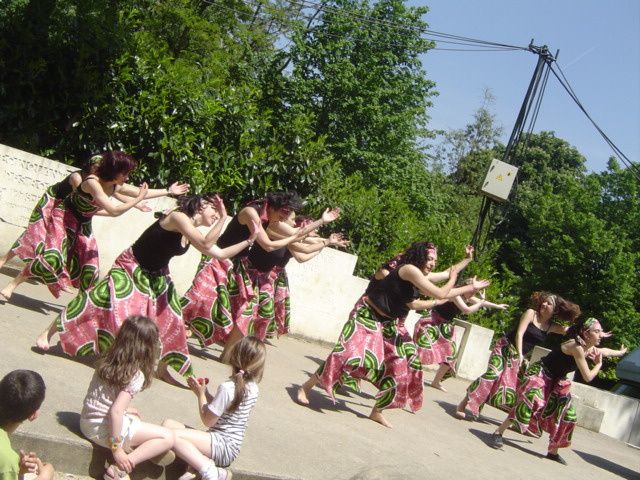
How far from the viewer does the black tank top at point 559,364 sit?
9.73 m

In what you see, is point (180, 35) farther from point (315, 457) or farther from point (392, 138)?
point (315, 457)

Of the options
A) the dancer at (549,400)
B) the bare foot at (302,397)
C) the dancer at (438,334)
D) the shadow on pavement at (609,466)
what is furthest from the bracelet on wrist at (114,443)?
the shadow on pavement at (609,466)

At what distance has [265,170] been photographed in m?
13.1

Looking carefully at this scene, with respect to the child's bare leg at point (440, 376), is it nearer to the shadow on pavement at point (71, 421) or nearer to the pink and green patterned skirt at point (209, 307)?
the pink and green patterned skirt at point (209, 307)

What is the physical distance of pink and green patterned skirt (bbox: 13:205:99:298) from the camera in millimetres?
8266

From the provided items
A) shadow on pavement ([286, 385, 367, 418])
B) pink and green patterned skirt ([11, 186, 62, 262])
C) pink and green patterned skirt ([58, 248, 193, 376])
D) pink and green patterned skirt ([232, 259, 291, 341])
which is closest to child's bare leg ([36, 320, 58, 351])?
pink and green patterned skirt ([58, 248, 193, 376])

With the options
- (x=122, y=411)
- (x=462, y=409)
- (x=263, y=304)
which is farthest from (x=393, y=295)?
(x=122, y=411)

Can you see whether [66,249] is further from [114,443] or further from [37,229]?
[114,443]

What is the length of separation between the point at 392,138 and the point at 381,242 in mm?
19776

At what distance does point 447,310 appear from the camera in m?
12.0

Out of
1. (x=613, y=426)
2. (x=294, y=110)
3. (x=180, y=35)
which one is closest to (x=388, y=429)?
(x=613, y=426)

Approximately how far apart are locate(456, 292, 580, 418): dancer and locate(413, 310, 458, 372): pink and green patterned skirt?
1331 millimetres

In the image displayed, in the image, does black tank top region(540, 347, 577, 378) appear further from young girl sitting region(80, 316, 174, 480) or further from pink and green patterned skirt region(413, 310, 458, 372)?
young girl sitting region(80, 316, 174, 480)

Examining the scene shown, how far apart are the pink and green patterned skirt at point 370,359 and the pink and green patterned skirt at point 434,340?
3.04m
